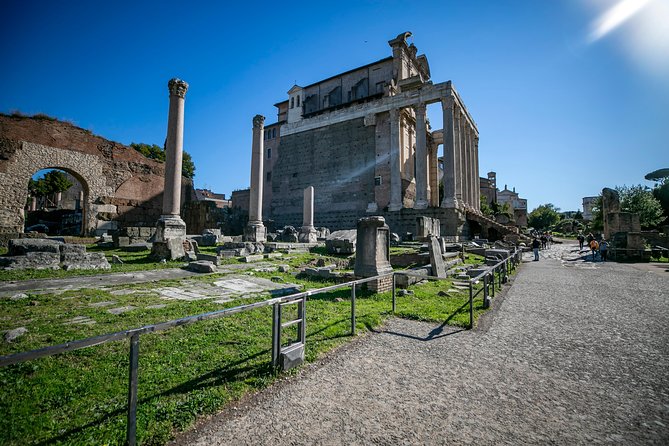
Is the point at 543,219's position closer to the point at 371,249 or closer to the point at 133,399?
the point at 371,249

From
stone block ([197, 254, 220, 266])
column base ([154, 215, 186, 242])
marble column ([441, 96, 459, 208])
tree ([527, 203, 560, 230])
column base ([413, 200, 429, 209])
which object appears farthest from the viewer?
tree ([527, 203, 560, 230])

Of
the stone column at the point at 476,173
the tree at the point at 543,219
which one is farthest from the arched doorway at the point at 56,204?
the tree at the point at 543,219

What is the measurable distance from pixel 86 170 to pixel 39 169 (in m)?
1.95

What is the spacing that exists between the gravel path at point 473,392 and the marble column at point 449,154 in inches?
665

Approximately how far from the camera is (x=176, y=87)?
39.7ft

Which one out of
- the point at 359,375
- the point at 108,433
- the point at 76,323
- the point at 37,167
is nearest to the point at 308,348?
the point at 359,375

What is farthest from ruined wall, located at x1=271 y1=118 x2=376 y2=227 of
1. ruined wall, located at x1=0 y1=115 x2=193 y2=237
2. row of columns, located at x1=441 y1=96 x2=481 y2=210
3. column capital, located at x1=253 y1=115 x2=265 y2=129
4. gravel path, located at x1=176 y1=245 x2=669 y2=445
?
gravel path, located at x1=176 y1=245 x2=669 y2=445

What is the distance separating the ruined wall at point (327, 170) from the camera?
26.4 m

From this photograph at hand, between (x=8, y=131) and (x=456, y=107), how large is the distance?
92.0 feet

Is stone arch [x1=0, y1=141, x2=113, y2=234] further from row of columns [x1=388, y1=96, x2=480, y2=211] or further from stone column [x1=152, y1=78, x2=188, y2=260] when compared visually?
row of columns [x1=388, y1=96, x2=480, y2=211]

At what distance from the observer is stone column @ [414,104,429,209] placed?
2192 cm

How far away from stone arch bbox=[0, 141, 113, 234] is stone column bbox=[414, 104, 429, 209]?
67.4 feet

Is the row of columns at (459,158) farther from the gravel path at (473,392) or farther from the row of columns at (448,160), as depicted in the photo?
the gravel path at (473,392)

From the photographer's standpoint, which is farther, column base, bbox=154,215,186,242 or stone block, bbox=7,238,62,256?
column base, bbox=154,215,186,242
